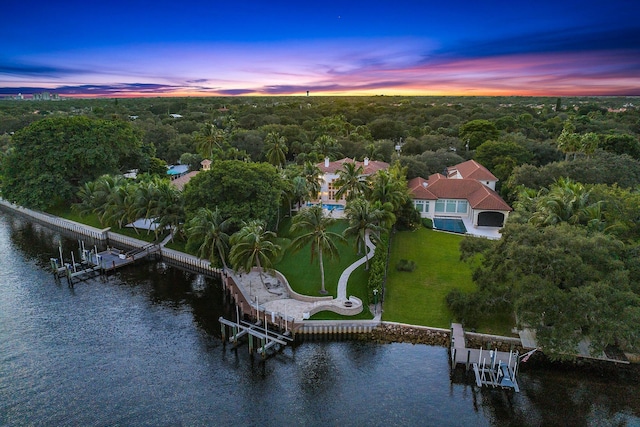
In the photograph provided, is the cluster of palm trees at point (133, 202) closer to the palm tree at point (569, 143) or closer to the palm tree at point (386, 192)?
the palm tree at point (386, 192)

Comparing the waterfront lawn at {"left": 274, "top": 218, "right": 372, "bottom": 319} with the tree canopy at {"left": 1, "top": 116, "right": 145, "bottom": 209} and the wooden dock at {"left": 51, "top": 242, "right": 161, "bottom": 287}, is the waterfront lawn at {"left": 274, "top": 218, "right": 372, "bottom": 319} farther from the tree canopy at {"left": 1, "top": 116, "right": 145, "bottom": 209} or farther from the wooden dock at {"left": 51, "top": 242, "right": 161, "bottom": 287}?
the tree canopy at {"left": 1, "top": 116, "right": 145, "bottom": 209}

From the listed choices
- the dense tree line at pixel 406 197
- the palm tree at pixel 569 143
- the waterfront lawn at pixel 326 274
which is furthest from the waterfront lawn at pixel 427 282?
the palm tree at pixel 569 143

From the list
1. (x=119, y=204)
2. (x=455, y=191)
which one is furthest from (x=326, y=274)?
(x=119, y=204)

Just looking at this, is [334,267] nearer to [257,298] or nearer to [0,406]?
[257,298]

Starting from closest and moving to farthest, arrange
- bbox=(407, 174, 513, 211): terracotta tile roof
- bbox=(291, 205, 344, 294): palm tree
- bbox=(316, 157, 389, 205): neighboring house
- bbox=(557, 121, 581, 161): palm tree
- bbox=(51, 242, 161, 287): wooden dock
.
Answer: bbox=(291, 205, 344, 294): palm tree → bbox=(51, 242, 161, 287): wooden dock → bbox=(407, 174, 513, 211): terracotta tile roof → bbox=(316, 157, 389, 205): neighboring house → bbox=(557, 121, 581, 161): palm tree

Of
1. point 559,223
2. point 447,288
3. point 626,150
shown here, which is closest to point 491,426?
point 447,288

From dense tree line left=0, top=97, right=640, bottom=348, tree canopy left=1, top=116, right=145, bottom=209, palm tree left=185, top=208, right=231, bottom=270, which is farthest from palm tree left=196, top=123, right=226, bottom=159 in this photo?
palm tree left=185, top=208, right=231, bottom=270

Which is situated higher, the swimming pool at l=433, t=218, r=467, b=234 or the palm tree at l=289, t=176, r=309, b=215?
the palm tree at l=289, t=176, r=309, b=215
